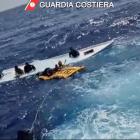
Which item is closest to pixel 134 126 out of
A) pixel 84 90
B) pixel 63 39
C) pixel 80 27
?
pixel 84 90

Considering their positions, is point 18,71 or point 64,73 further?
point 18,71

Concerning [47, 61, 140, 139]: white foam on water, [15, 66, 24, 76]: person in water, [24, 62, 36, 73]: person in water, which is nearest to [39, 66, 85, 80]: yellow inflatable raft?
[47, 61, 140, 139]: white foam on water

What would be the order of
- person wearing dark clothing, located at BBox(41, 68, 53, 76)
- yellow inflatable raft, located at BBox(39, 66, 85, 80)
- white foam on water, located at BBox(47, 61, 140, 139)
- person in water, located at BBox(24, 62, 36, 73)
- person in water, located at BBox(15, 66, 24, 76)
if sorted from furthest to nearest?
person in water, located at BBox(15, 66, 24, 76) < person in water, located at BBox(24, 62, 36, 73) < person wearing dark clothing, located at BBox(41, 68, 53, 76) < yellow inflatable raft, located at BBox(39, 66, 85, 80) < white foam on water, located at BBox(47, 61, 140, 139)

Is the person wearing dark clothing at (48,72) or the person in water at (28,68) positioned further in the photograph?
the person in water at (28,68)

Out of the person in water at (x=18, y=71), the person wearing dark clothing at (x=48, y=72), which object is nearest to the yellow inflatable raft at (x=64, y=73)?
the person wearing dark clothing at (x=48, y=72)

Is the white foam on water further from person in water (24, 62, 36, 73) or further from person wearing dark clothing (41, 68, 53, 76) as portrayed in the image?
person in water (24, 62, 36, 73)

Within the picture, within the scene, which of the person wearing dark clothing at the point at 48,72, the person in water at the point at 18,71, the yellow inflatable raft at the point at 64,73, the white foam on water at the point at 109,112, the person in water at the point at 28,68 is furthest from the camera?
the person in water at the point at 18,71

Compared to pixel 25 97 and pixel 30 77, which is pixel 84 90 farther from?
pixel 30 77

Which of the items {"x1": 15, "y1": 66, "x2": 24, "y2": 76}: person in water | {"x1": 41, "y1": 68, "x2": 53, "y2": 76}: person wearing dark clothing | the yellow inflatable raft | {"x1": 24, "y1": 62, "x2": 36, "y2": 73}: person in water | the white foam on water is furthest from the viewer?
{"x1": 15, "y1": 66, "x2": 24, "y2": 76}: person in water

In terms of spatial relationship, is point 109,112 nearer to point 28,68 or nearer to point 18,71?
A: point 28,68

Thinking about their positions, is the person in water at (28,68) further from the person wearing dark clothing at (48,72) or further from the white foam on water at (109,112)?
the white foam on water at (109,112)

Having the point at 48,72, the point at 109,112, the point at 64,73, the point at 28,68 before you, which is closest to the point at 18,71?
the point at 28,68

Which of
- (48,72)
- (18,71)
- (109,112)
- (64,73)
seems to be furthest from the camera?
(18,71)

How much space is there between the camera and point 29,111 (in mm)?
29906
